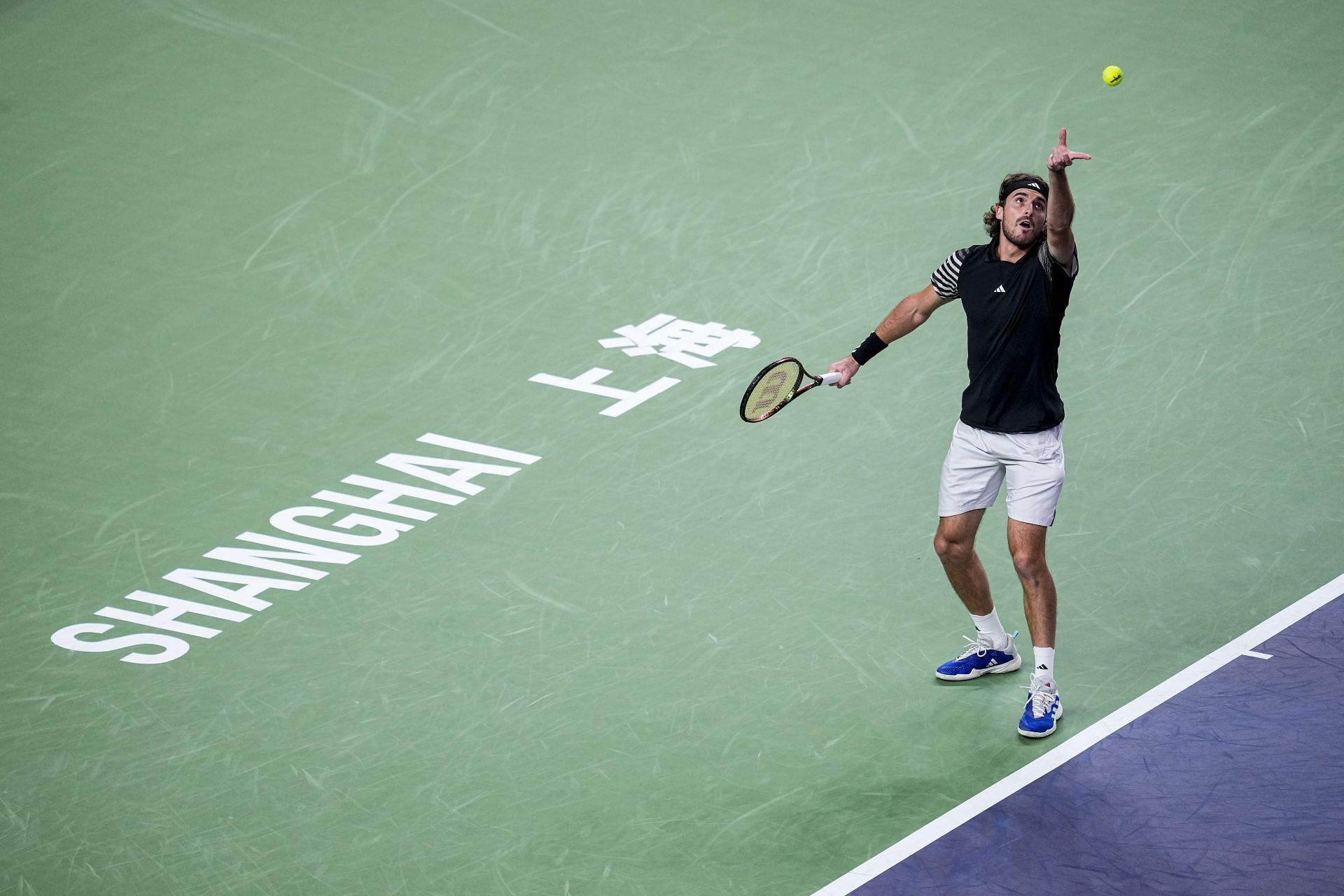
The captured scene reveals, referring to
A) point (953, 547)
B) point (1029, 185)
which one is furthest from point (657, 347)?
point (1029, 185)

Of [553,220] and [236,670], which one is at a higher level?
[553,220]

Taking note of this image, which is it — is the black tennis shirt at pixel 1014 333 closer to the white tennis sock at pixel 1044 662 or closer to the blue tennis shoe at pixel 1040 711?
the white tennis sock at pixel 1044 662

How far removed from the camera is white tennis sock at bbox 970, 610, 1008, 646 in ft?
26.4

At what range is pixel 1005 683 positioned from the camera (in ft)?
26.6

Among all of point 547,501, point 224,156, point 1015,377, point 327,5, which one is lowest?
point 547,501

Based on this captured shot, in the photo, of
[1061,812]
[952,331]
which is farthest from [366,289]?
[1061,812]

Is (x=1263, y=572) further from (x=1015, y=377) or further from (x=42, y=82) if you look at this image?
(x=42, y=82)

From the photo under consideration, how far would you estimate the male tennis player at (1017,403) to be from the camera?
7496mm

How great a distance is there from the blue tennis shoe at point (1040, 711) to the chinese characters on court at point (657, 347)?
3.34 meters

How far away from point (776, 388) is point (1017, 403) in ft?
3.64

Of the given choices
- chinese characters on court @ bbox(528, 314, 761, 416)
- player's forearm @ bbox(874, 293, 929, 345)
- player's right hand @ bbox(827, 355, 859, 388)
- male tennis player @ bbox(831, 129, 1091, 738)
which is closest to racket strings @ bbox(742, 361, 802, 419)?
player's right hand @ bbox(827, 355, 859, 388)

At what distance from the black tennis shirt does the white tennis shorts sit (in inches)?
2.1

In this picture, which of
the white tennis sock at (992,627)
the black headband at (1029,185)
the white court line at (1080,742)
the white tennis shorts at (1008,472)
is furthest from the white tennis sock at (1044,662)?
the black headband at (1029,185)

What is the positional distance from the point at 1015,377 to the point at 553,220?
16.9 feet
